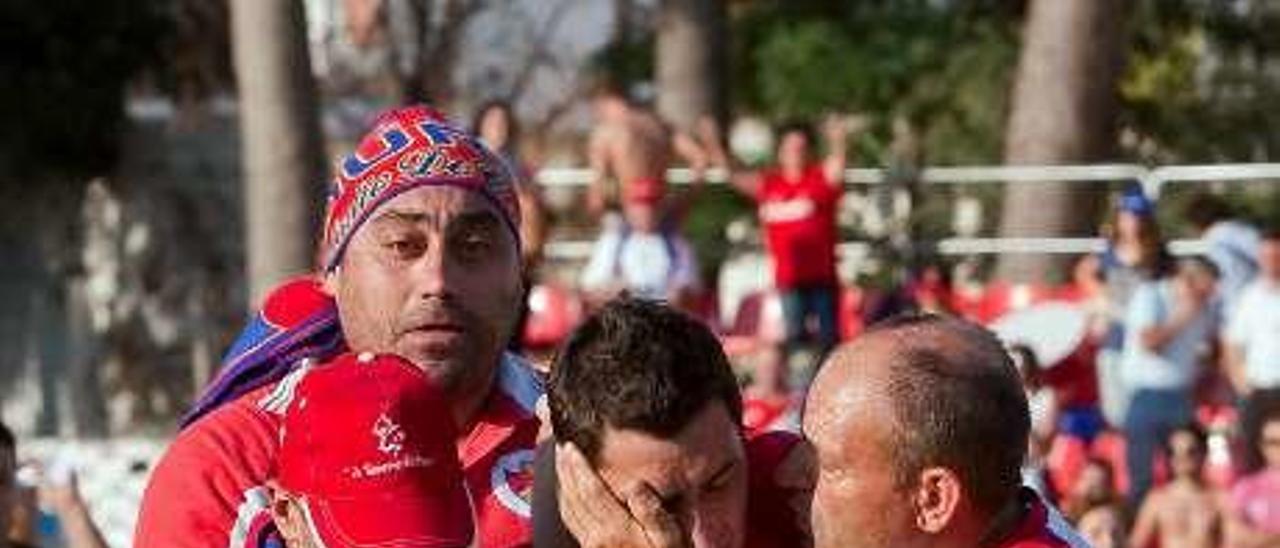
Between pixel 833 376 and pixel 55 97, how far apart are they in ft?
58.0

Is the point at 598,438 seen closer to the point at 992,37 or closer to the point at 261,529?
the point at 261,529

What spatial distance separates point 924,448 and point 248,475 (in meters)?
1.06

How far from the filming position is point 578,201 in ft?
62.7

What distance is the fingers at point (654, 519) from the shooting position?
3.72 metres

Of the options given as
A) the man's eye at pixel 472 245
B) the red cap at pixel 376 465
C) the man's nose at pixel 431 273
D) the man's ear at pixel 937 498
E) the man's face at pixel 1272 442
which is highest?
the man's eye at pixel 472 245

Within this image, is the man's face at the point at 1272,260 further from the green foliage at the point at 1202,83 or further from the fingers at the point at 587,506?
the fingers at the point at 587,506

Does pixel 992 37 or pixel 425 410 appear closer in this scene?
pixel 425 410

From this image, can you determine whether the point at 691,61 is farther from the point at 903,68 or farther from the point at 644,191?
the point at 644,191

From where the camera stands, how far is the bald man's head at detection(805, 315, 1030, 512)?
3783 millimetres

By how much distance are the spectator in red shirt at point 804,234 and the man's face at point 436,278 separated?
A: 9938mm

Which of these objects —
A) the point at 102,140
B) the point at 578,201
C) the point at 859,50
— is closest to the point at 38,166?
the point at 102,140

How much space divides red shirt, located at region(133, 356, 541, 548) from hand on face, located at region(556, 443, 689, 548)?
385 millimetres

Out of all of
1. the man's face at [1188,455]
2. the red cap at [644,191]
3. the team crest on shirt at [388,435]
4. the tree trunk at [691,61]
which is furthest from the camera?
the tree trunk at [691,61]

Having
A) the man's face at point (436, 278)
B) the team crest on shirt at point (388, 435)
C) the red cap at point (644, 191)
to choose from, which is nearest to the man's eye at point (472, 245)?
the man's face at point (436, 278)
